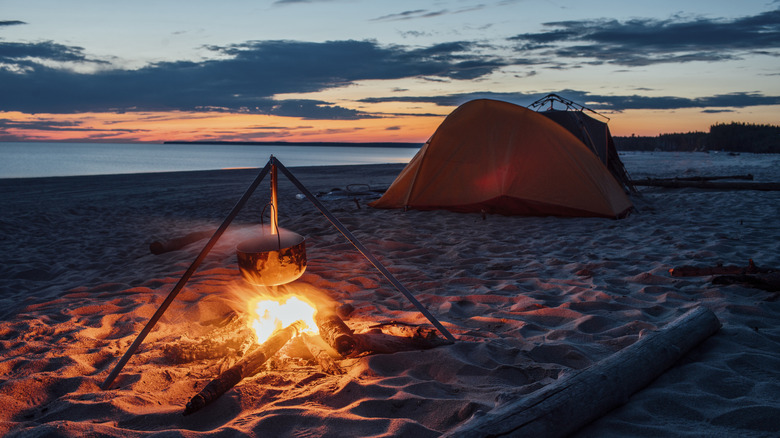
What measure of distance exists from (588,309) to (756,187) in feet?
35.1

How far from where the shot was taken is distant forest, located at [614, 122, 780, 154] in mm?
44781

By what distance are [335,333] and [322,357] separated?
17 centimetres

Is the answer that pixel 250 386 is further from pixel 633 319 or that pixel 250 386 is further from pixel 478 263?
pixel 478 263

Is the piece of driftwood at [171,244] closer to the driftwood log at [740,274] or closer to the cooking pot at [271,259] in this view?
the cooking pot at [271,259]

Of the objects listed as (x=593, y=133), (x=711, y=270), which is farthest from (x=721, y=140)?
(x=711, y=270)

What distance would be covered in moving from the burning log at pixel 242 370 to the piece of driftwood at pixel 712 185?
12635 millimetres

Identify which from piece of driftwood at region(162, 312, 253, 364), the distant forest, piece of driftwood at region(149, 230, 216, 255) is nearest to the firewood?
piece of driftwood at region(162, 312, 253, 364)

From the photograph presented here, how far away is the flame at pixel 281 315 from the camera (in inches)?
128

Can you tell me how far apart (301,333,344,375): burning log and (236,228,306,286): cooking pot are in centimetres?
54

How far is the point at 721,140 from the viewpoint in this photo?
5059 cm

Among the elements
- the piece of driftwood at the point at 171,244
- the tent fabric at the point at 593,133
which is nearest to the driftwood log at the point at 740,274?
the tent fabric at the point at 593,133

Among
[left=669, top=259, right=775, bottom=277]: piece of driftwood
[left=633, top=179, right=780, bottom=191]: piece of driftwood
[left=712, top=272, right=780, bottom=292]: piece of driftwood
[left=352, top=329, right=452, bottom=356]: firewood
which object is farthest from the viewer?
[left=633, top=179, right=780, bottom=191]: piece of driftwood

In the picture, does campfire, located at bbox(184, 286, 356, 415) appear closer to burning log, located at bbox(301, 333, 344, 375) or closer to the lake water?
burning log, located at bbox(301, 333, 344, 375)

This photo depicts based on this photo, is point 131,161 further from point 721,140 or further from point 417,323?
point 721,140
